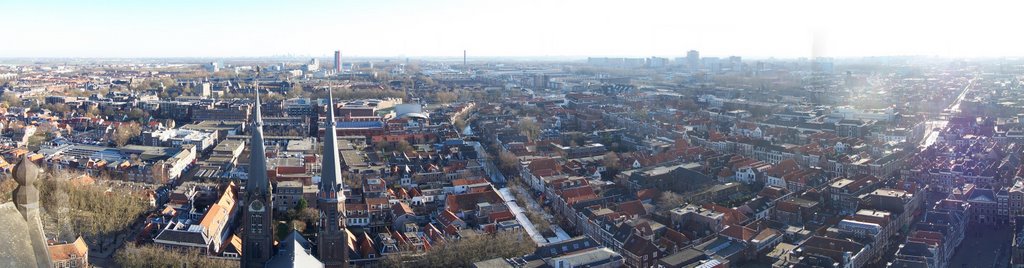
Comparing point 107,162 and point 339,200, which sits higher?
point 339,200

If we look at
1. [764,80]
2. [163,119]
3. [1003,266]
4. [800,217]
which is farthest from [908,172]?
[764,80]

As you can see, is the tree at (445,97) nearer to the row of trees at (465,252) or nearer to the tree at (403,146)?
the tree at (403,146)

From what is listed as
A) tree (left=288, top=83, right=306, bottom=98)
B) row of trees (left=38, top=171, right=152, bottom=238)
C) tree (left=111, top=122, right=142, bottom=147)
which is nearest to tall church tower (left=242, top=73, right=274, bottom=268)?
row of trees (left=38, top=171, right=152, bottom=238)

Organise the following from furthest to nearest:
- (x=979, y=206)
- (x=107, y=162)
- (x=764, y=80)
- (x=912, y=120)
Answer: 1. (x=764, y=80)
2. (x=912, y=120)
3. (x=107, y=162)
4. (x=979, y=206)

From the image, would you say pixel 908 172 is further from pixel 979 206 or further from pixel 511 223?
pixel 511 223

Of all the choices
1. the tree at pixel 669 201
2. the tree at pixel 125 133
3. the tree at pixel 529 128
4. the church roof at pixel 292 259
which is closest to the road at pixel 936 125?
the tree at pixel 669 201

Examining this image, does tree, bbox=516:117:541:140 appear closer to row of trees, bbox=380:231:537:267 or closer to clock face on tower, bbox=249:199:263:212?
row of trees, bbox=380:231:537:267

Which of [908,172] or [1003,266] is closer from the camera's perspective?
[1003,266]
